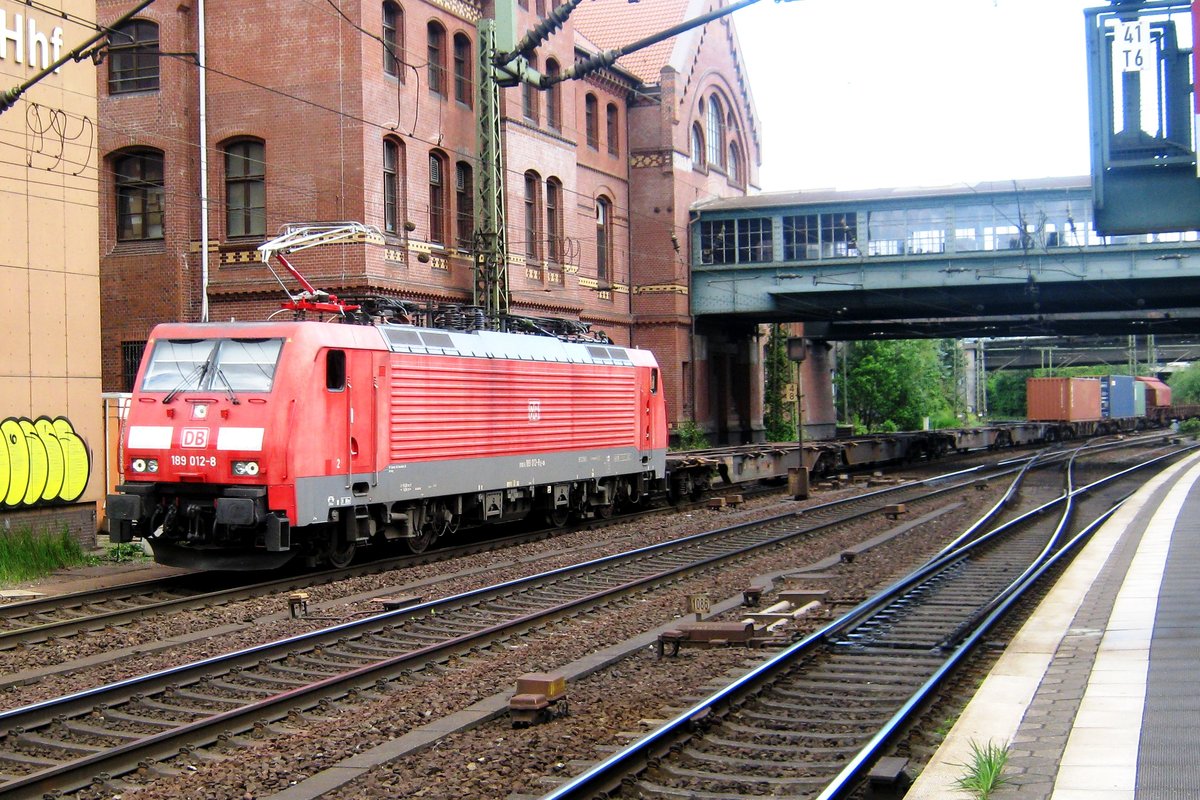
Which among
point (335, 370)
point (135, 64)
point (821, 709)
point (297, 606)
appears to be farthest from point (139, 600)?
point (135, 64)

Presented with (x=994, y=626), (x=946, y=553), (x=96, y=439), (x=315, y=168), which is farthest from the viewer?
(x=315, y=168)

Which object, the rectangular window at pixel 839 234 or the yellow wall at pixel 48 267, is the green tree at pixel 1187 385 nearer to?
the rectangular window at pixel 839 234

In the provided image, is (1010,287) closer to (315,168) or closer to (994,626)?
(315,168)

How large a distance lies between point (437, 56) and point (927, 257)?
18.4m

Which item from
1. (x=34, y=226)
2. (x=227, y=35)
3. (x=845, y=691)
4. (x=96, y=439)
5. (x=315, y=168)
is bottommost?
(x=845, y=691)

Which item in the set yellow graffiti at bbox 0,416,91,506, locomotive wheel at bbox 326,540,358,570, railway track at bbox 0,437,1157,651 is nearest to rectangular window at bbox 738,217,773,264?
railway track at bbox 0,437,1157,651

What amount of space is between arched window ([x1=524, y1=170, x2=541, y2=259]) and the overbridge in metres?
10.6

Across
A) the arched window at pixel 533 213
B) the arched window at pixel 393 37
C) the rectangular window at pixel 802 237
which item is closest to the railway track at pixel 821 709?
the arched window at pixel 393 37

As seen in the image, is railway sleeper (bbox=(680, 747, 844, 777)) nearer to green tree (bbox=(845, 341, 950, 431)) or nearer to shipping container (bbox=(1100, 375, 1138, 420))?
green tree (bbox=(845, 341, 950, 431))

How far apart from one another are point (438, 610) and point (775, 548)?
7220mm

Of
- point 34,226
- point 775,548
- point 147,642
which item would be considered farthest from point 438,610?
point 34,226

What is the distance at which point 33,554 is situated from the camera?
641 inches

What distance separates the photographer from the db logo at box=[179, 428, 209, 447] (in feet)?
48.9

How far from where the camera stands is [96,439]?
1872 centimetres
